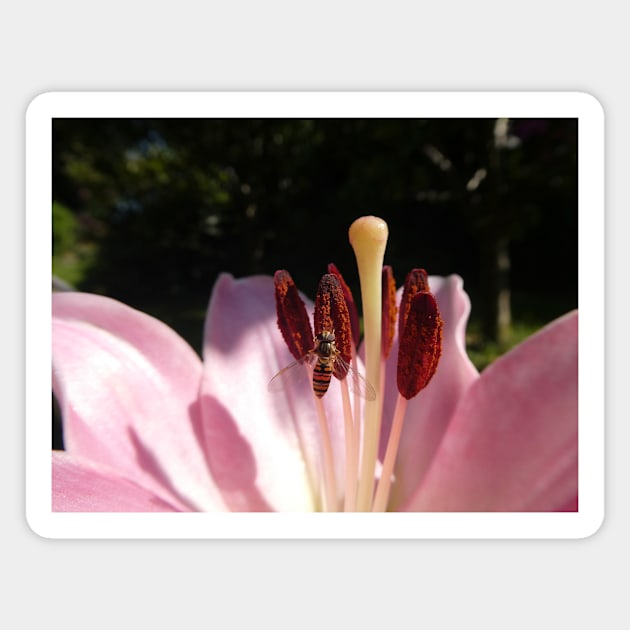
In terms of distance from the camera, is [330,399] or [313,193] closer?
[330,399]

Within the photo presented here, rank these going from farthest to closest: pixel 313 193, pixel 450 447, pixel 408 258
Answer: pixel 313 193
pixel 408 258
pixel 450 447

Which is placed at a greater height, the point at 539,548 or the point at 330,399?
the point at 330,399

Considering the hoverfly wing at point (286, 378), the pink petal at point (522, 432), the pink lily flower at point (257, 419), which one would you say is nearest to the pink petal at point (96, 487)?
the pink lily flower at point (257, 419)

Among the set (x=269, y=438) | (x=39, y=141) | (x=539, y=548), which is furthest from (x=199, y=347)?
(x=539, y=548)
